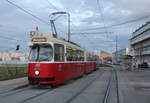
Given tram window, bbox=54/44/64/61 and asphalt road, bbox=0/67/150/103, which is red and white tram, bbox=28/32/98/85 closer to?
tram window, bbox=54/44/64/61

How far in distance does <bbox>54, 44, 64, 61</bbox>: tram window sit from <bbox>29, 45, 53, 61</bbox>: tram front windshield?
421mm

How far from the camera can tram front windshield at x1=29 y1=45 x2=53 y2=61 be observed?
13742mm

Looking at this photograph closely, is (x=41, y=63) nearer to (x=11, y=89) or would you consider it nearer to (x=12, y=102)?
(x=11, y=89)

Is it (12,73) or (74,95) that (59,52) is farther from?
(12,73)

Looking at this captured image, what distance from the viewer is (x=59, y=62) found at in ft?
47.5

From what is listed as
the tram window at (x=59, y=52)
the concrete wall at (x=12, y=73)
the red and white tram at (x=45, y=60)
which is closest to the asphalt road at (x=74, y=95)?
the red and white tram at (x=45, y=60)

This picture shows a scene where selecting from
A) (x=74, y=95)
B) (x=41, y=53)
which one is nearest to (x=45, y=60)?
(x=41, y=53)

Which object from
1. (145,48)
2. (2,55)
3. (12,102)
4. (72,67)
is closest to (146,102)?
(12,102)

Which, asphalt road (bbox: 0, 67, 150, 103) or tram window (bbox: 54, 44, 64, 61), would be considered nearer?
asphalt road (bbox: 0, 67, 150, 103)

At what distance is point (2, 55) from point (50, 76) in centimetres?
8510

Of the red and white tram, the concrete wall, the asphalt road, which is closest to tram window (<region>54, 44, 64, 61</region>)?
the red and white tram

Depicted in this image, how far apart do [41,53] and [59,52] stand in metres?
1.29

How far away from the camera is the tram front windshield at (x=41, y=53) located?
45.1ft

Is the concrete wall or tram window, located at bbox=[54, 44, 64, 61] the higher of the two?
tram window, located at bbox=[54, 44, 64, 61]
